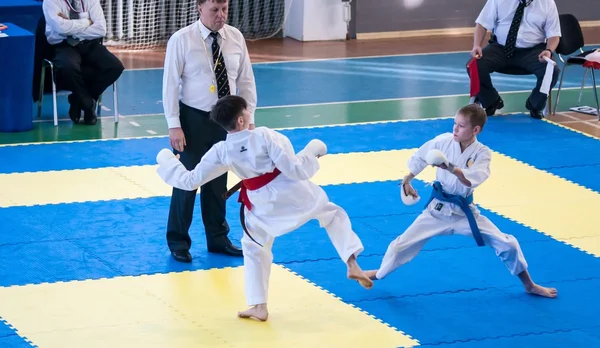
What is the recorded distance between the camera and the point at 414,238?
6.13 metres

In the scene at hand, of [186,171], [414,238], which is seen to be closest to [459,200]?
[414,238]

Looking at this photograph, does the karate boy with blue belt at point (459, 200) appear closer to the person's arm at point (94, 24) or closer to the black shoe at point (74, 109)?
the black shoe at point (74, 109)

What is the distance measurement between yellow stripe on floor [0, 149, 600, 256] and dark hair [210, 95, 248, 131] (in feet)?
9.18

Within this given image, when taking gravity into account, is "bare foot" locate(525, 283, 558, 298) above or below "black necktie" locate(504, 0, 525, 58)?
below

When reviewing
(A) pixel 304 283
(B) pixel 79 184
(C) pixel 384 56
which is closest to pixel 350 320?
(A) pixel 304 283

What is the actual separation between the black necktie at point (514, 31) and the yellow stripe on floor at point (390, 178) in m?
2.00

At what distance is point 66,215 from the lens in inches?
305

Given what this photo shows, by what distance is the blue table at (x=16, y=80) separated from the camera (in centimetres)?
1002

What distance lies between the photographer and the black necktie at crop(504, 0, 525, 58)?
35.8 ft

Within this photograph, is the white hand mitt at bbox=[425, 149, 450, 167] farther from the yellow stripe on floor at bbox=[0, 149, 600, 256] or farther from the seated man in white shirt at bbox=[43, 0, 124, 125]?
A: the seated man in white shirt at bbox=[43, 0, 124, 125]

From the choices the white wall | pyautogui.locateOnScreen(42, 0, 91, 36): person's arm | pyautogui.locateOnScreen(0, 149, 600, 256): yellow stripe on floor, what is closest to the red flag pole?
pyautogui.locateOnScreen(0, 149, 600, 256): yellow stripe on floor

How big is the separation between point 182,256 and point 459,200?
1.95m

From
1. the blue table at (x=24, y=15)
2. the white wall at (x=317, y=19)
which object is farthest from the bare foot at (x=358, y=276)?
the white wall at (x=317, y=19)

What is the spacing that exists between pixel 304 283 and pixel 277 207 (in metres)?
0.94
